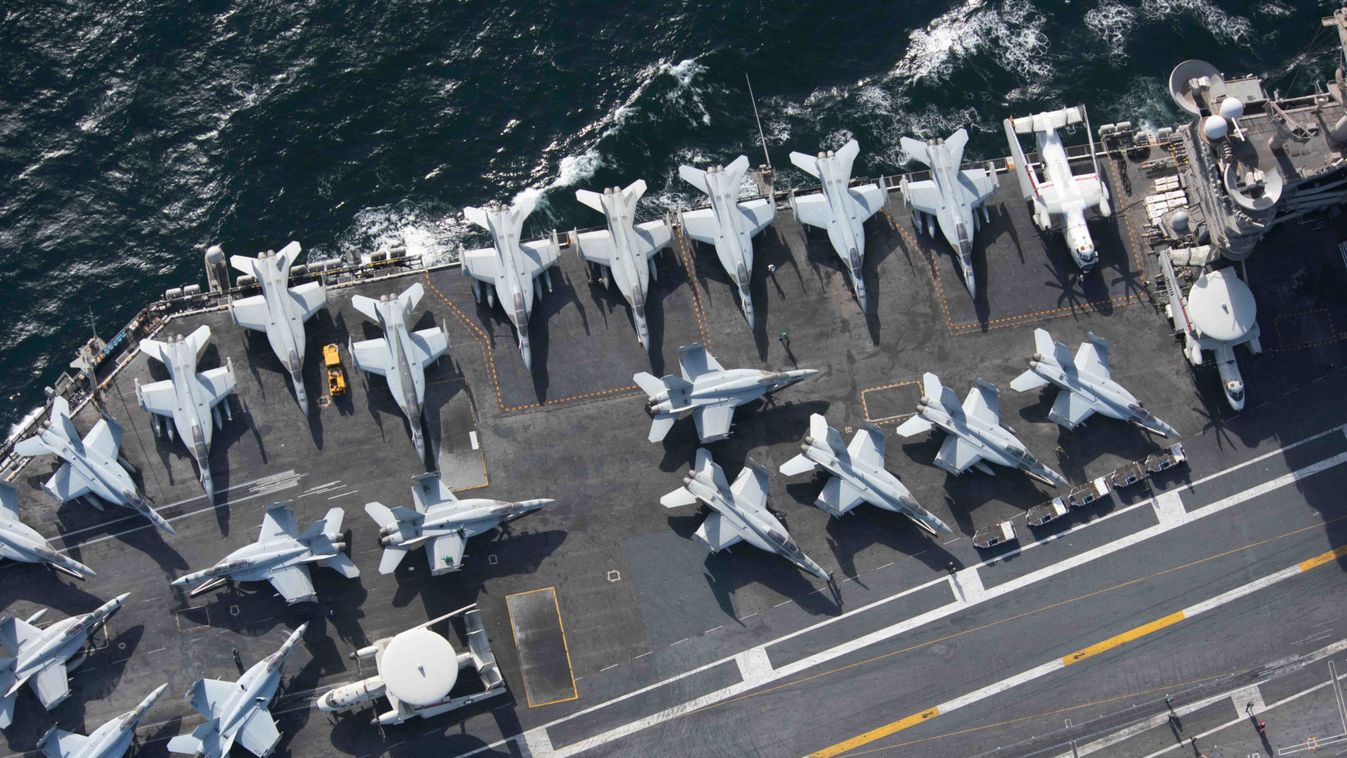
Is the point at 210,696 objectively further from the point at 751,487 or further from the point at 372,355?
the point at 751,487

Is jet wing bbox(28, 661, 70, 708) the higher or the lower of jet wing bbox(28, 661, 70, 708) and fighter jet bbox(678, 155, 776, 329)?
the lower

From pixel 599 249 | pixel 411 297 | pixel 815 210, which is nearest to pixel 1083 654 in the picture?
pixel 815 210

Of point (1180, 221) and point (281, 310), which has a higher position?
point (281, 310)

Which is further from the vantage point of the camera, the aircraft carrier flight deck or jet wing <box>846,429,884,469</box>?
jet wing <box>846,429,884,469</box>

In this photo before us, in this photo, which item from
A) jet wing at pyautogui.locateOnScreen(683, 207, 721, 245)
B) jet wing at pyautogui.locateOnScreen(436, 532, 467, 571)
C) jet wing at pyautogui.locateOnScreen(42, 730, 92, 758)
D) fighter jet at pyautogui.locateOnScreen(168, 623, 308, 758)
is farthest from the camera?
jet wing at pyautogui.locateOnScreen(683, 207, 721, 245)

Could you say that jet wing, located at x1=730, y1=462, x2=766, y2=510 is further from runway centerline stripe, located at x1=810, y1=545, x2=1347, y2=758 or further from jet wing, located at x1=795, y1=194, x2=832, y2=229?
jet wing, located at x1=795, y1=194, x2=832, y2=229

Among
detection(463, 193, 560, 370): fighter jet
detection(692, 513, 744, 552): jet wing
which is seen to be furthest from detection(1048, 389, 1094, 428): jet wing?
detection(463, 193, 560, 370): fighter jet

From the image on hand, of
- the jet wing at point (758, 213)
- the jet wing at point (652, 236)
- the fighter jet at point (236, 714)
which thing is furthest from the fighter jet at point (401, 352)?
the jet wing at point (758, 213)
